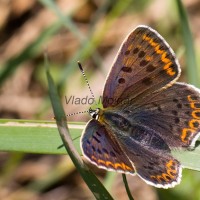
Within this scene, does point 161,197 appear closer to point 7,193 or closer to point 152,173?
point 152,173

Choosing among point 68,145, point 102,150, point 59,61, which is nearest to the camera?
point 68,145

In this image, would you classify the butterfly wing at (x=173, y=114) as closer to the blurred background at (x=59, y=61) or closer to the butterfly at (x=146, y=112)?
the butterfly at (x=146, y=112)

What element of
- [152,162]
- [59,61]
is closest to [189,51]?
[152,162]

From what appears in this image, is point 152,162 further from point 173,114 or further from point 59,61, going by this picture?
point 59,61

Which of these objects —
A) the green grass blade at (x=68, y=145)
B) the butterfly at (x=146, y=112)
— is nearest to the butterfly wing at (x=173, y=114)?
the butterfly at (x=146, y=112)

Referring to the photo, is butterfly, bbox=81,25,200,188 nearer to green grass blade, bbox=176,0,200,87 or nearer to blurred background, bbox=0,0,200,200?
green grass blade, bbox=176,0,200,87

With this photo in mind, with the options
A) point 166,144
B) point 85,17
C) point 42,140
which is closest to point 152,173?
point 166,144

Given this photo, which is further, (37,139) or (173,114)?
(173,114)
